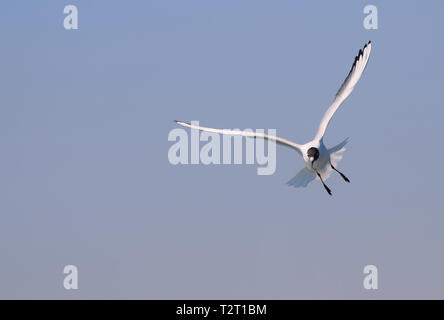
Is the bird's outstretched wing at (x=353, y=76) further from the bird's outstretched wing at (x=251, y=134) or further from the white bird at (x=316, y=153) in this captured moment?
the bird's outstretched wing at (x=251, y=134)

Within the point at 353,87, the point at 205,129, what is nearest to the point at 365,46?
the point at 353,87

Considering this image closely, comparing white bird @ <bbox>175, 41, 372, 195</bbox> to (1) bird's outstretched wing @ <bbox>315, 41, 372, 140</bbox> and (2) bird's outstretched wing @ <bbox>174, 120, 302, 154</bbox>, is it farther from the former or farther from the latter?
(1) bird's outstretched wing @ <bbox>315, 41, 372, 140</bbox>

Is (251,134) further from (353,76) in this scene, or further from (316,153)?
(353,76)

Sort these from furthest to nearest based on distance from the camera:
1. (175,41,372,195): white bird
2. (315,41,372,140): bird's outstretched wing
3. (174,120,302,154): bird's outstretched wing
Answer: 1. (315,41,372,140): bird's outstretched wing
2. (174,120,302,154): bird's outstretched wing
3. (175,41,372,195): white bird

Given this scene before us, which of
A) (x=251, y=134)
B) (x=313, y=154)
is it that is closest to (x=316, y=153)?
(x=313, y=154)


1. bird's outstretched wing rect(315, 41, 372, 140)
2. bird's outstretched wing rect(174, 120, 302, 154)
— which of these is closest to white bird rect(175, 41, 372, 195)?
bird's outstretched wing rect(174, 120, 302, 154)

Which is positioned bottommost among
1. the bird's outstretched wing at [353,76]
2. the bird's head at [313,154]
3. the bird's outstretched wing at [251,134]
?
the bird's head at [313,154]

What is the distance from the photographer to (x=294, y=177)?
2247 centimetres

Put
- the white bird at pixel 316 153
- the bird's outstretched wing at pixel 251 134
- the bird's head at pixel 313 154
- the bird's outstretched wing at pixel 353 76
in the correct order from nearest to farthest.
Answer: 1. the bird's head at pixel 313 154
2. the white bird at pixel 316 153
3. the bird's outstretched wing at pixel 251 134
4. the bird's outstretched wing at pixel 353 76

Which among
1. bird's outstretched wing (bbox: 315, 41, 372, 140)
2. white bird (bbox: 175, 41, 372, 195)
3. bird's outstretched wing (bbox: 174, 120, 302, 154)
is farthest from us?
bird's outstretched wing (bbox: 315, 41, 372, 140)

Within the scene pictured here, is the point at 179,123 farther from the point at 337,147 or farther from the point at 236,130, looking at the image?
the point at 337,147

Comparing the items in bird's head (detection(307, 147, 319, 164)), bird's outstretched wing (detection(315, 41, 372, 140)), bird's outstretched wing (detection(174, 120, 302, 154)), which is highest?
bird's outstretched wing (detection(315, 41, 372, 140))

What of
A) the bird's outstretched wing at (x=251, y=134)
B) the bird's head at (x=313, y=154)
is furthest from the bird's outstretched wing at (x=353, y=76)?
the bird's head at (x=313, y=154)
